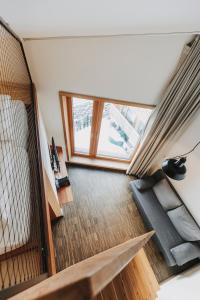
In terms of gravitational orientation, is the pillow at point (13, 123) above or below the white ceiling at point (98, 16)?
below

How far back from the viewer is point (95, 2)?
1.45 metres

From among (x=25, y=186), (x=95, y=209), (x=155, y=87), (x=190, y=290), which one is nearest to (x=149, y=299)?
(x=190, y=290)

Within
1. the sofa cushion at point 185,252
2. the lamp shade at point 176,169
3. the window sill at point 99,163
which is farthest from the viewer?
the window sill at point 99,163

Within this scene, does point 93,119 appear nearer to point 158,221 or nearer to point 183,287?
point 158,221

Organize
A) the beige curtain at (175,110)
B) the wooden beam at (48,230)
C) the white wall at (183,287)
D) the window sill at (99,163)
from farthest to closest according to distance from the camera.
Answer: the window sill at (99,163), the beige curtain at (175,110), the white wall at (183,287), the wooden beam at (48,230)

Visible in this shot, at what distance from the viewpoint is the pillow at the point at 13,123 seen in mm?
1529

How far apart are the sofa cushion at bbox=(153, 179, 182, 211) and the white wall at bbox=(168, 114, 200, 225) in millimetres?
127

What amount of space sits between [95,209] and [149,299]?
1.79m

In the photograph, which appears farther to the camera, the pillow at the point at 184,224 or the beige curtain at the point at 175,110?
the pillow at the point at 184,224

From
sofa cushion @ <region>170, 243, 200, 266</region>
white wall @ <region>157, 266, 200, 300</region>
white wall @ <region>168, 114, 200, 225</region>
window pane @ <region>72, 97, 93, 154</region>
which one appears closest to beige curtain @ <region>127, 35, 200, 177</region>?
white wall @ <region>168, 114, 200, 225</region>

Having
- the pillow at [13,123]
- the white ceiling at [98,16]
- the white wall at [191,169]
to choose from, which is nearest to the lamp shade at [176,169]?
the white wall at [191,169]

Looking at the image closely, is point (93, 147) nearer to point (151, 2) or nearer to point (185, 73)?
point (185, 73)

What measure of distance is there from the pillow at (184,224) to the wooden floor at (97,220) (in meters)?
0.52

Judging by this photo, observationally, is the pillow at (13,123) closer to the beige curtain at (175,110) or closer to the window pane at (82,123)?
the window pane at (82,123)
